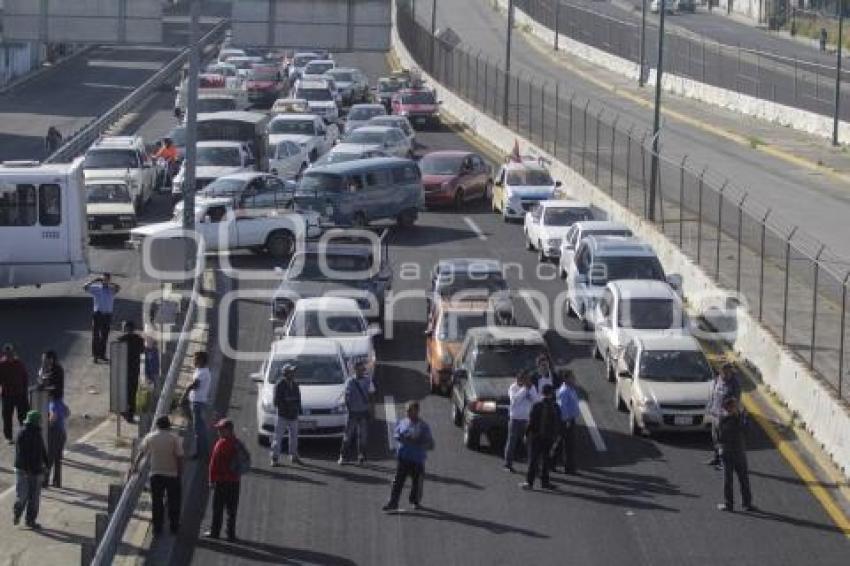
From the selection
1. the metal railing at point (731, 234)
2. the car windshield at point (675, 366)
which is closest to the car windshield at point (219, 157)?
the metal railing at point (731, 234)

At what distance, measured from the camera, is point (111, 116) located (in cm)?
6994

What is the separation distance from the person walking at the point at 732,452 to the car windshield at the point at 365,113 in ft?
143

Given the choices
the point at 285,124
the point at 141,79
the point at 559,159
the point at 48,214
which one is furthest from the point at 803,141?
the point at 141,79

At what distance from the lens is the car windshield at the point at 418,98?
71.0 meters

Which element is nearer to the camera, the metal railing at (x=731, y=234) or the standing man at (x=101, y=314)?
the metal railing at (x=731, y=234)

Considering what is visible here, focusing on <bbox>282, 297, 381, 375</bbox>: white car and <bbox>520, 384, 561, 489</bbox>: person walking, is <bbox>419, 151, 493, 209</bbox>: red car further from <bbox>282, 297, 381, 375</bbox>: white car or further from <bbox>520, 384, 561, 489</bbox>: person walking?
<bbox>520, 384, 561, 489</bbox>: person walking

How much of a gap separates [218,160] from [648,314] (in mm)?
22463

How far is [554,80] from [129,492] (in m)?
71.1

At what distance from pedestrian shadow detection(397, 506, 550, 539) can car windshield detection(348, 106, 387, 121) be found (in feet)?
143

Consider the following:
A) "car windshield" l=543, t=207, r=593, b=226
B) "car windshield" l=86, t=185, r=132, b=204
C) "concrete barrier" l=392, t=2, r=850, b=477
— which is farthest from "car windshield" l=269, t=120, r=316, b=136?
"car windshield" l=543, t=207, r=593, b=226

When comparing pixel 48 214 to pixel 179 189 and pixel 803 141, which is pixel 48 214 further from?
pixel 803 141

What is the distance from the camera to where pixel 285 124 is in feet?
190

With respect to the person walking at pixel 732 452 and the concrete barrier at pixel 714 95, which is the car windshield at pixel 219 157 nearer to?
the concrete barrier at pixel 714 95

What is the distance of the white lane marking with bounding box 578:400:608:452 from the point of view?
83.8 ft
